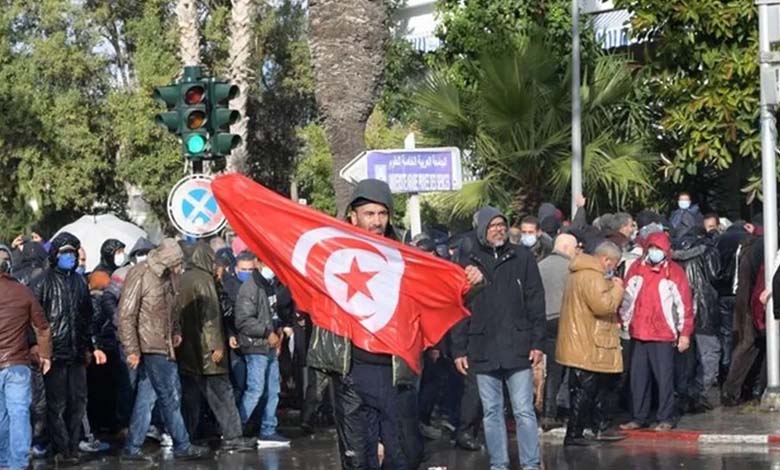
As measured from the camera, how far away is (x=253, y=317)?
48.3 feet

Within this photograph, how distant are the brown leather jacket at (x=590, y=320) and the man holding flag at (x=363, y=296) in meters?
3.91

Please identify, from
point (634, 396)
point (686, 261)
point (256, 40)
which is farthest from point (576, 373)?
point (256, 40)

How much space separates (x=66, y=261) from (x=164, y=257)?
2.62 feet

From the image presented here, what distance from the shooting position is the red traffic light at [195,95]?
54.2 ft

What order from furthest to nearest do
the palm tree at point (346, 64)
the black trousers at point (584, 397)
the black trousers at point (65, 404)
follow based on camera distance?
the palm tree at point (346, 64), the black trousers at point (584, 397), the black trousers at point (65, 404)

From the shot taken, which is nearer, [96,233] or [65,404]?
[65,404]

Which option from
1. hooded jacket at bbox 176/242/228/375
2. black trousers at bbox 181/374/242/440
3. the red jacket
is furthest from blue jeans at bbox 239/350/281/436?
the red jacket

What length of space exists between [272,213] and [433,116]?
587 inches

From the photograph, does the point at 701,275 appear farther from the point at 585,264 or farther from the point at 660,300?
the point at 585,264

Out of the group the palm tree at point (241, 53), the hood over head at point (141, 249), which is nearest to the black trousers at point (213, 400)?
the hood over head at point (141, 249)

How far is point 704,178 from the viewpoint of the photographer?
2569 cm

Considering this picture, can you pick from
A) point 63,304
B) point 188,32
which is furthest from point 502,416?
point 188,32

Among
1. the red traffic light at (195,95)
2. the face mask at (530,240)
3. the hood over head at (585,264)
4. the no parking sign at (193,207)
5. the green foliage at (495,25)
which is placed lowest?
the hood over head at (585,264)

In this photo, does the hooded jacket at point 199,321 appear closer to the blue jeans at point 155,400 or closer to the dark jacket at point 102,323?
the blue jeans at point 155,400
